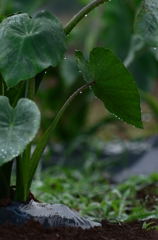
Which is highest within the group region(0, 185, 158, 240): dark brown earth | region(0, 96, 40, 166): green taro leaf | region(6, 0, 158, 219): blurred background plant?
region(0, 96, 40, 166): green taro leaf

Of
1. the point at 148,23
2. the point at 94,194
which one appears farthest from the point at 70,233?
the point at 94,194

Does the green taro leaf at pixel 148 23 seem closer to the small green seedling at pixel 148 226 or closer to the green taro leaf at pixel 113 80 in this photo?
the green taro leaf at pixel 113 80

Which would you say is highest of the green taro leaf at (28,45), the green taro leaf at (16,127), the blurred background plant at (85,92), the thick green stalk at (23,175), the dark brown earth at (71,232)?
the green taro leaf at (28,45)

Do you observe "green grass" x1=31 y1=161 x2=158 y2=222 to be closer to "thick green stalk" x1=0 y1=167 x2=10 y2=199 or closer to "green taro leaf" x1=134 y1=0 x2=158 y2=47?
"thick green stalk" x1=0 y1=167 x2=10 y2=199

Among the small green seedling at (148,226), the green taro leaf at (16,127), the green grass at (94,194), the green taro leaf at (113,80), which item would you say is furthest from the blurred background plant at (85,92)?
the green taro leaf at (16,127)

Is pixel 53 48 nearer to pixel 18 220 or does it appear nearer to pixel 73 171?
pixel 18 220

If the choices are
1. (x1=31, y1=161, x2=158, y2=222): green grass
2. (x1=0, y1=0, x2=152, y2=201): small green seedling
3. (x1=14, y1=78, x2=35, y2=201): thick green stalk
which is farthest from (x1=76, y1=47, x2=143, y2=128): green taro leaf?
(x1=31, y1=161, x2=158, y2=222): green grass
